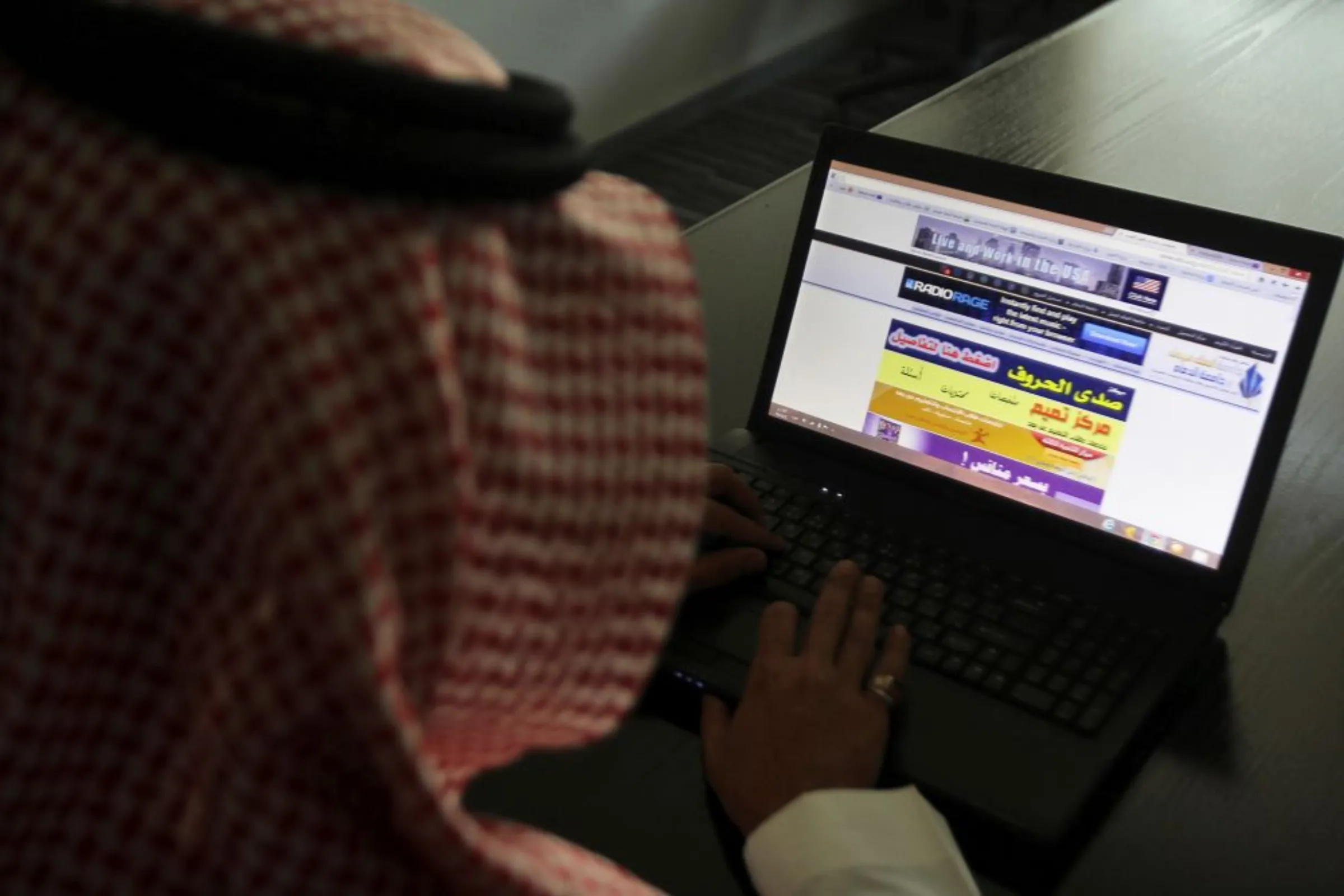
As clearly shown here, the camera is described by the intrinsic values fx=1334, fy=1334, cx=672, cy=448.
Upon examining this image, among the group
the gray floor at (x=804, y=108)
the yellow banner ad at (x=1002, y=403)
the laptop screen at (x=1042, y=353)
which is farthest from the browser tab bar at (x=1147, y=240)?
the gray floor at (x=804, y=108)

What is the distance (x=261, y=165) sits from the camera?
0.40 metres

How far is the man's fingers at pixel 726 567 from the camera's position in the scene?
0.85 m

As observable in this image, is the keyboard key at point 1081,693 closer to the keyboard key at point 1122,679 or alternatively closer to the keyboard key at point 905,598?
the keyboard key at point 1122,679

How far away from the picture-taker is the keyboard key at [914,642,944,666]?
2.60ft

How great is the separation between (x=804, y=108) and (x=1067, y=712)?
2.97 m

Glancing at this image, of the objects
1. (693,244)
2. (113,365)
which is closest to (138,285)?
(113,365)

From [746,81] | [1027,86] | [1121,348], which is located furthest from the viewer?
[746,81]

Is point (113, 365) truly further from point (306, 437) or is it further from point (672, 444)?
point (672, 444)

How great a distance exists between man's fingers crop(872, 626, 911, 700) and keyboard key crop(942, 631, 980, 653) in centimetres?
3

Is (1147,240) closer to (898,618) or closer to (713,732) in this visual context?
(898,618)

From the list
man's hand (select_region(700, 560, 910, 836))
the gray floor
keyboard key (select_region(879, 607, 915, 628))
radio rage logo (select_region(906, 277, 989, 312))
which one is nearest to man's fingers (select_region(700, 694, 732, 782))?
man's hand (select_region(700, 560, 910, 836))

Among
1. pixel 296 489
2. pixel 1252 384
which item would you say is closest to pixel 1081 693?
pixel 1252 384

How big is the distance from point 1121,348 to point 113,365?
0.66 metres

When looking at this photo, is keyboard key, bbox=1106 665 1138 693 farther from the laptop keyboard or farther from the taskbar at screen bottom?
the taskbar at screen bottom
